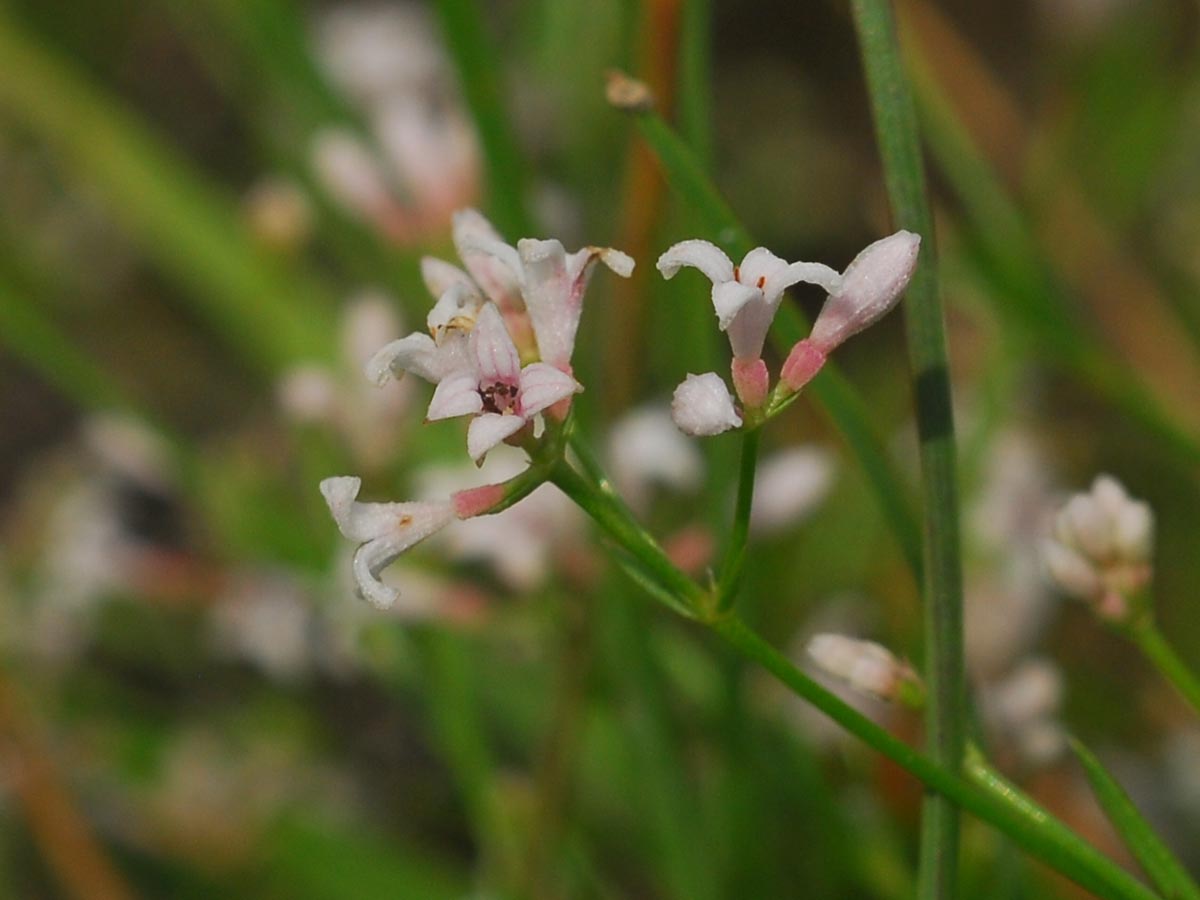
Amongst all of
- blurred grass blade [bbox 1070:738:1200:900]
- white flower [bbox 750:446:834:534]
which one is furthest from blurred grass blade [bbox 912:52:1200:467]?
blurred grass blade [bbox 1070:738:1200:900]

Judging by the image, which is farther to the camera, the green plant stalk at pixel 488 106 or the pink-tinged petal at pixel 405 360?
the green plant stalk at pixel 488 106

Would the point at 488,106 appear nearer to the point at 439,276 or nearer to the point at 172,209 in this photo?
the point at 439,276

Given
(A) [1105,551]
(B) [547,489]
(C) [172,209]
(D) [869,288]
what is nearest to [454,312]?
(D) [869,288]

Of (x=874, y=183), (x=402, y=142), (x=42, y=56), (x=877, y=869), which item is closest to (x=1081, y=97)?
(x=874, y=183)

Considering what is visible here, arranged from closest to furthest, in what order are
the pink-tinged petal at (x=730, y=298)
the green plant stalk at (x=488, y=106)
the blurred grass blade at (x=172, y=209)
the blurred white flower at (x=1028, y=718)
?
the pink-tinged petal at (x=730, y=298) → the blurred white flower at (x=1028, y=718) → the green plant stalk at (x=488, y=106) → the blurred grass blade at (x=172, y=209)

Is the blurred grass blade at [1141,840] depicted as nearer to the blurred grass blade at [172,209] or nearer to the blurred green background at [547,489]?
the blurred green background at [547,489]

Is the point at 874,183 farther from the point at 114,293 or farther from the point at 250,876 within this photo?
the point at 250,876

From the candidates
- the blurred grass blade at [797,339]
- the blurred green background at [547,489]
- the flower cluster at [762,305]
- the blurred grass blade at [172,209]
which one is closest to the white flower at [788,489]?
the blurred green background at [547,489]
